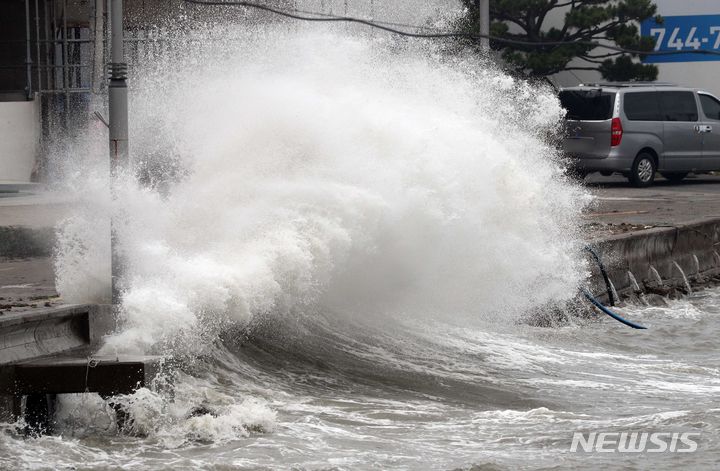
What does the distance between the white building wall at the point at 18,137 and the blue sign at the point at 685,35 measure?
15047 mm

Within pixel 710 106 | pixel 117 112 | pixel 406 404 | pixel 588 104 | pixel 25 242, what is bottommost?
pixel 25 242

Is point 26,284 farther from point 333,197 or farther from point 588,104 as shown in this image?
point 588,104

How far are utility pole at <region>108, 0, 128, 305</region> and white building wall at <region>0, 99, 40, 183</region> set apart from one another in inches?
517

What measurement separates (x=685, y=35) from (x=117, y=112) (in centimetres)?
2399

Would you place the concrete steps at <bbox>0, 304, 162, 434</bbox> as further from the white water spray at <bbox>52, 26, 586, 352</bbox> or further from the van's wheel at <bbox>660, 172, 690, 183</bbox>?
the van's wheel at <bbox>660, 172, 690, 183</bbox>

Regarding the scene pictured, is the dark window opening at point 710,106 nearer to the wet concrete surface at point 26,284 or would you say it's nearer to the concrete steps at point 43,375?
the wet concrete surface at point 26,284

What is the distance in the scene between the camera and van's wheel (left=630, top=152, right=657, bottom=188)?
2219 cm

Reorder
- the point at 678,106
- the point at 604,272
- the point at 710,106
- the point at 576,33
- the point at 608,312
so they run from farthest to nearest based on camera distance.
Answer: the point at 576,33
the point at 710,106
the point at 678,106
the point at 604,272
the point at 608,312

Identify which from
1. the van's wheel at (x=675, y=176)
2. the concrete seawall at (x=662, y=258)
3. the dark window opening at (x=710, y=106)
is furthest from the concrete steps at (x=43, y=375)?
the dark window opening at (x=710, y=106)

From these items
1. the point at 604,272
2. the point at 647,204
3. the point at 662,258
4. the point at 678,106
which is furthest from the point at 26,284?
the point at 678,106

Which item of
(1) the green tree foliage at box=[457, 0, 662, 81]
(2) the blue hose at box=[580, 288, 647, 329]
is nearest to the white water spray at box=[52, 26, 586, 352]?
(2) the blue hose at box=[580, 288, 647, 329]

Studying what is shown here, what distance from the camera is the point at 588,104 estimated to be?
71.3ft

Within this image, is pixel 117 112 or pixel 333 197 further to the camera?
pixel 333 197

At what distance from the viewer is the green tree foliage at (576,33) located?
92.2 feet
